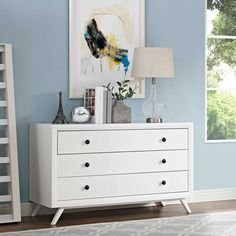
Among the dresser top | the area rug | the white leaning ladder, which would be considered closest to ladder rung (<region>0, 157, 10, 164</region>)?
the white leaning ladder

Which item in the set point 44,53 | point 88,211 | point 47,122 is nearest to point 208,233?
point 88,211

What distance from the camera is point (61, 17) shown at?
16.7 feet

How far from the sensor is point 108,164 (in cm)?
482

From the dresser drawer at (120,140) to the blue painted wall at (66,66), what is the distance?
47cm

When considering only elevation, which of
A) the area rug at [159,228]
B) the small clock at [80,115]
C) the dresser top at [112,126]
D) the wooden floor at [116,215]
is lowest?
the wooden floor at [116,215]

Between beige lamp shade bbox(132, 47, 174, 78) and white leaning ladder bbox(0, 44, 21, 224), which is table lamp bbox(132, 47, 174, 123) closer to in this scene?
beige lamp shade bbox(132, 47, 174, 78)

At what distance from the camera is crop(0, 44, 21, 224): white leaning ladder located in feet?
15.5

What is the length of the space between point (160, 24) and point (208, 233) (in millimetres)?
2035

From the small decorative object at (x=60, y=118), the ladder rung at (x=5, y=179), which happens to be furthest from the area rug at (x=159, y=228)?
the small decorative object at (x=60, y=118)

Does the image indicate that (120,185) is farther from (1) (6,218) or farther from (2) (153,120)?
(1) (6,218)

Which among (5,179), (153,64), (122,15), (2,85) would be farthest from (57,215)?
(122,15)

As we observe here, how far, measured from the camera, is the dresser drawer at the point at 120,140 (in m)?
4.66

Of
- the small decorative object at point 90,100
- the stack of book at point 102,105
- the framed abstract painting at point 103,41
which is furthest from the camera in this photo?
the framed abstract painting at point 103,41

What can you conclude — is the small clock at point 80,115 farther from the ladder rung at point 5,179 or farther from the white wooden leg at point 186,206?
the white wooden leg at point 186,206
